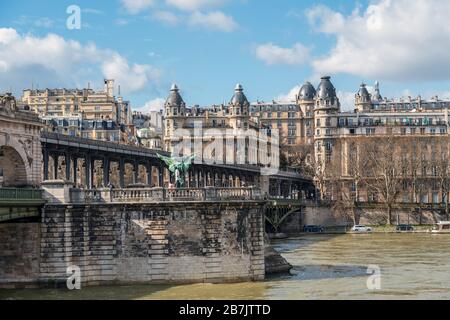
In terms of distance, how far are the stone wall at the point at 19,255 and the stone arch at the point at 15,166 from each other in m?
4.46

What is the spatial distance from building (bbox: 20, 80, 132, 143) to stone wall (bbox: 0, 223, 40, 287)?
9731 cm

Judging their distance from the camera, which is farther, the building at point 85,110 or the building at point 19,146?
the building at point 85,110

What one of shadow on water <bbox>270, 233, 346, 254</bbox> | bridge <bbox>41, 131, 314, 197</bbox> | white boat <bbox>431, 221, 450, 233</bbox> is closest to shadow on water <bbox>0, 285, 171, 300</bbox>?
bridge <bbox>41, 131, 314, 197</bbox>

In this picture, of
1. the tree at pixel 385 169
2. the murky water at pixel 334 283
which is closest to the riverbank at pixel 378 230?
the tree at pixel 385 169

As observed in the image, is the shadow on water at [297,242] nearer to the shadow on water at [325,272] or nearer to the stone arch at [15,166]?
the shadow on water at [325,272]

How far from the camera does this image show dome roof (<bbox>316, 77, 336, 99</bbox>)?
16950 cm

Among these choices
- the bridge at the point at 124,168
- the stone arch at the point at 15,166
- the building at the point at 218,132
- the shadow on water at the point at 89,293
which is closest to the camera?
the shadow on water at the point at 89,293

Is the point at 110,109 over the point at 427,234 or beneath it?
over

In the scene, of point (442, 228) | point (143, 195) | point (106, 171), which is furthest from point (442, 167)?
point (143, 195)

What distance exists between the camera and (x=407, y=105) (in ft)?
616

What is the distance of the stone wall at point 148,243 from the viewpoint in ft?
165

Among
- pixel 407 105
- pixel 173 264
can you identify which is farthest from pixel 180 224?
pixel 407 105
